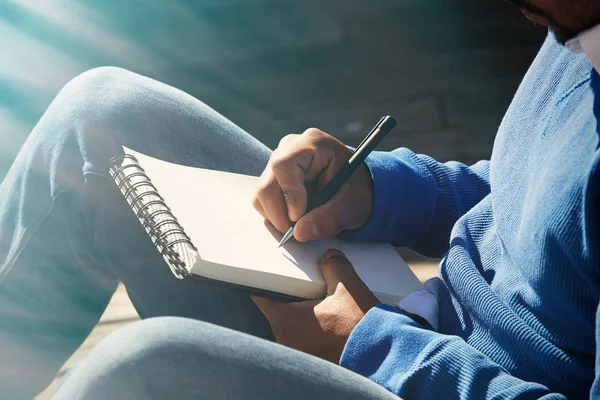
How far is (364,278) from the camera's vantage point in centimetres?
94

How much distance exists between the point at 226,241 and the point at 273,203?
96mm

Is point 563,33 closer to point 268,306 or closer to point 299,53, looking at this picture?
point 268,306

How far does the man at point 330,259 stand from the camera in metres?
0.62

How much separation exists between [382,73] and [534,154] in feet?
7.26

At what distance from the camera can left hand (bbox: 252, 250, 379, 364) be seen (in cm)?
85

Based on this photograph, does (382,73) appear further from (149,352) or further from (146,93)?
(149,352)

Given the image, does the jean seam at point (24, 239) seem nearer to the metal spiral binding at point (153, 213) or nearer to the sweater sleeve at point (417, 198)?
the metal spiral binding at point (153, 213)

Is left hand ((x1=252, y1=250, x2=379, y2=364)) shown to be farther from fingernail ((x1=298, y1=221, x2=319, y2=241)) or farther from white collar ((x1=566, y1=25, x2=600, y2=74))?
white collar ((x1=566, y1=25, x2=600, y2=74))

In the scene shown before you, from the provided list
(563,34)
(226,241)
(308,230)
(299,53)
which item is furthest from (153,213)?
(299,53)

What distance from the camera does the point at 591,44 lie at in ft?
2.28

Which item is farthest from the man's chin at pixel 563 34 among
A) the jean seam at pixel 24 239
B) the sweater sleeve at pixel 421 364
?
the jean seam at pixel 24 239

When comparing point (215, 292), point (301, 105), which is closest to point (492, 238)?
point (215, 292)

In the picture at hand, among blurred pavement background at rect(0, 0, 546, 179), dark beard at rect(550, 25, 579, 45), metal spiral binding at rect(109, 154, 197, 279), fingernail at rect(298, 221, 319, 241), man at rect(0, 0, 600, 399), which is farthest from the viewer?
blurred pavement background at rect(0, 0, 546, 179)

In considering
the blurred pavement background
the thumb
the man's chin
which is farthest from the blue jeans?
the blurred pavement background
